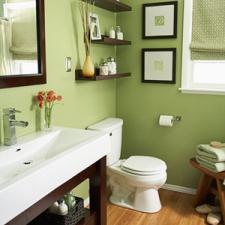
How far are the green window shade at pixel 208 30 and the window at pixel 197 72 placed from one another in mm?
54

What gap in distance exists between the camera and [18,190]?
3.98 feet

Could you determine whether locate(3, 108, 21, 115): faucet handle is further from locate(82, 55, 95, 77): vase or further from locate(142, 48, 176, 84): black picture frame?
locate(142, 48, 176, 84): black picture frame

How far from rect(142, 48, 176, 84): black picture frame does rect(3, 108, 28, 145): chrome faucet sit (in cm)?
164

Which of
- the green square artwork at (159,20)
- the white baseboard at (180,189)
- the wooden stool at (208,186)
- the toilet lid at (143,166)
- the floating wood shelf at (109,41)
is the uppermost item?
the green square artwork at (159,20)

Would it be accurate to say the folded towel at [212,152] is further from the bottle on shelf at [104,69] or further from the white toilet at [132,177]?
the bottle on shelf at [104,69]

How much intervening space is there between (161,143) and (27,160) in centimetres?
172

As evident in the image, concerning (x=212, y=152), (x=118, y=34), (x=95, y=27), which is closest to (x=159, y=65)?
(x=118, y=34)

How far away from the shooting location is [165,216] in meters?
2.66

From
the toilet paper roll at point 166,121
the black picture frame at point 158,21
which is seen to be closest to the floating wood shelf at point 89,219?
the toilet paper roll at point 166,121

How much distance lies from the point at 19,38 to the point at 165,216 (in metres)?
1.87

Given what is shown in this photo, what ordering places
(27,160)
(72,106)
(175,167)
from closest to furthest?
(27,160) → (72,106) → (175,167)

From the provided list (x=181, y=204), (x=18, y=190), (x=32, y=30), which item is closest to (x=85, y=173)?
(x=18, y=190)

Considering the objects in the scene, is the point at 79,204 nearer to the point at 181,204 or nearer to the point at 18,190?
the point at 18,190

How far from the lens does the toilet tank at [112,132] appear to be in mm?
2707
